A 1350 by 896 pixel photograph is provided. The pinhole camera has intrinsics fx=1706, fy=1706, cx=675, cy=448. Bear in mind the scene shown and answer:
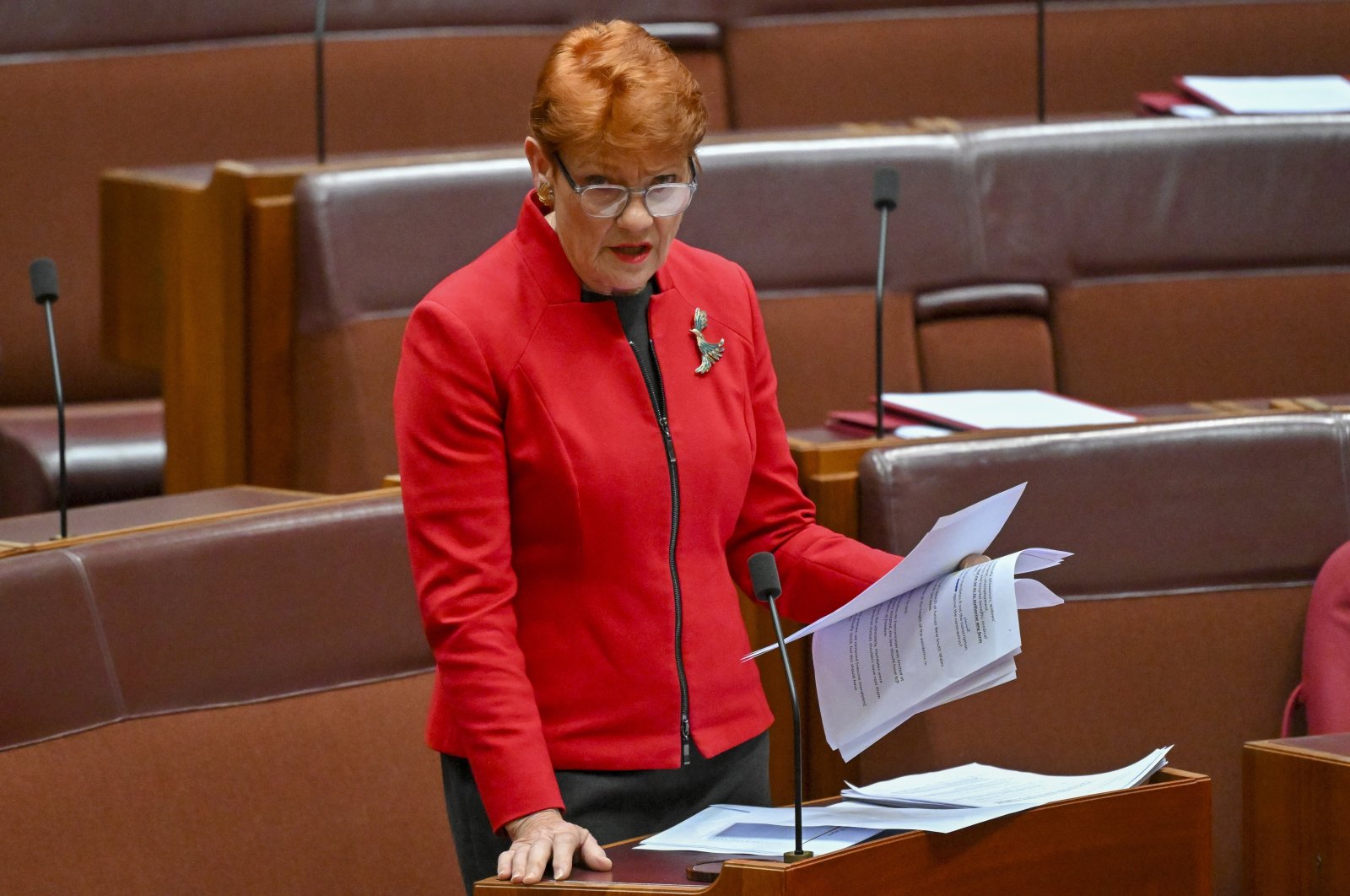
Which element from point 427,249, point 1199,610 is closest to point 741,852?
point 1199,610

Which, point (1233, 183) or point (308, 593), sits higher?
point (1233, 183)

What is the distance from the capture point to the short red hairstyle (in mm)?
786

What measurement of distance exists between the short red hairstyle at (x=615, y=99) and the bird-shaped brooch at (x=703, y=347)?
103 millimetres

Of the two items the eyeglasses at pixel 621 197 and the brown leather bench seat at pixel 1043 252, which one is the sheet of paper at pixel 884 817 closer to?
the eyeglasses at pixel 621 197

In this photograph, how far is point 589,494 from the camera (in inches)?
32.3

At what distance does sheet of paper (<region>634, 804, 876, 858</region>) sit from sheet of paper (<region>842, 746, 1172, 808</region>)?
0.04 m

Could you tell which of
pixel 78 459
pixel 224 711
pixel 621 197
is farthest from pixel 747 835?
pixel 78 459

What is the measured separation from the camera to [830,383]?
166 cm

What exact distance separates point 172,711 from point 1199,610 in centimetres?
76

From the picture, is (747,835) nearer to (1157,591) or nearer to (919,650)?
(919,650)

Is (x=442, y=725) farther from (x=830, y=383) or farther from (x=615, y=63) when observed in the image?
(x=830, y=383)

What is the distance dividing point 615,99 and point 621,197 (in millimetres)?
46

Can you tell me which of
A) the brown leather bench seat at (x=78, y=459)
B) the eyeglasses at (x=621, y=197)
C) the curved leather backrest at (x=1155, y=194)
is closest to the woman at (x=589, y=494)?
the eyeglasses at (x=621, y=197)

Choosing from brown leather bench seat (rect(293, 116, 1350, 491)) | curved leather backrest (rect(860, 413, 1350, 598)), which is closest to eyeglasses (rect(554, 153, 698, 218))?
curved leather backrest (rect(860, 413, 1350, 598))
